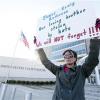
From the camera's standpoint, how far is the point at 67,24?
5.13m

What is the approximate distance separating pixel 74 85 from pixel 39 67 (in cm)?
2652

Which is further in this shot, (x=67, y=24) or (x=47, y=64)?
(x=67, y=24)

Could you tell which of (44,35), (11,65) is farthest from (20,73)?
(44,35)

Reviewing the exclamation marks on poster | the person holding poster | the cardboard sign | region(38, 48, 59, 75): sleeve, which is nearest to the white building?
the cardboard sign

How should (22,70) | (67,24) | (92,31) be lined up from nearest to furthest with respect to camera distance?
1. (92,31)
2. (67,24)
3. (22,70)

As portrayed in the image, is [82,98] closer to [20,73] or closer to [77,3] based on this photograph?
[77,3]

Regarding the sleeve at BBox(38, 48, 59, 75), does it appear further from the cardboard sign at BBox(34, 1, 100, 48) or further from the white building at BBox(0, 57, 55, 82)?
the white building at BBox(0, 57, 55, 82)

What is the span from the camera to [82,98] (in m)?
2.31

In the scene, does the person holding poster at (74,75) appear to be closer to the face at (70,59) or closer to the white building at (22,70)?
the face at (70,59)

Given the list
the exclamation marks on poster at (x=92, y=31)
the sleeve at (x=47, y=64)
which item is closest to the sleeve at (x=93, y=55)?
the sleeve at (x=47, y=64)

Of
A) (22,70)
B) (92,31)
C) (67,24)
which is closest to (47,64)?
(92,31)

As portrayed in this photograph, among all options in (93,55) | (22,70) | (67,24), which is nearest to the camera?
(93,55)

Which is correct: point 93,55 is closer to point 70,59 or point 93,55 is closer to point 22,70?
point 70,59

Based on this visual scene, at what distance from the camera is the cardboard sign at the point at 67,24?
4832 mm
